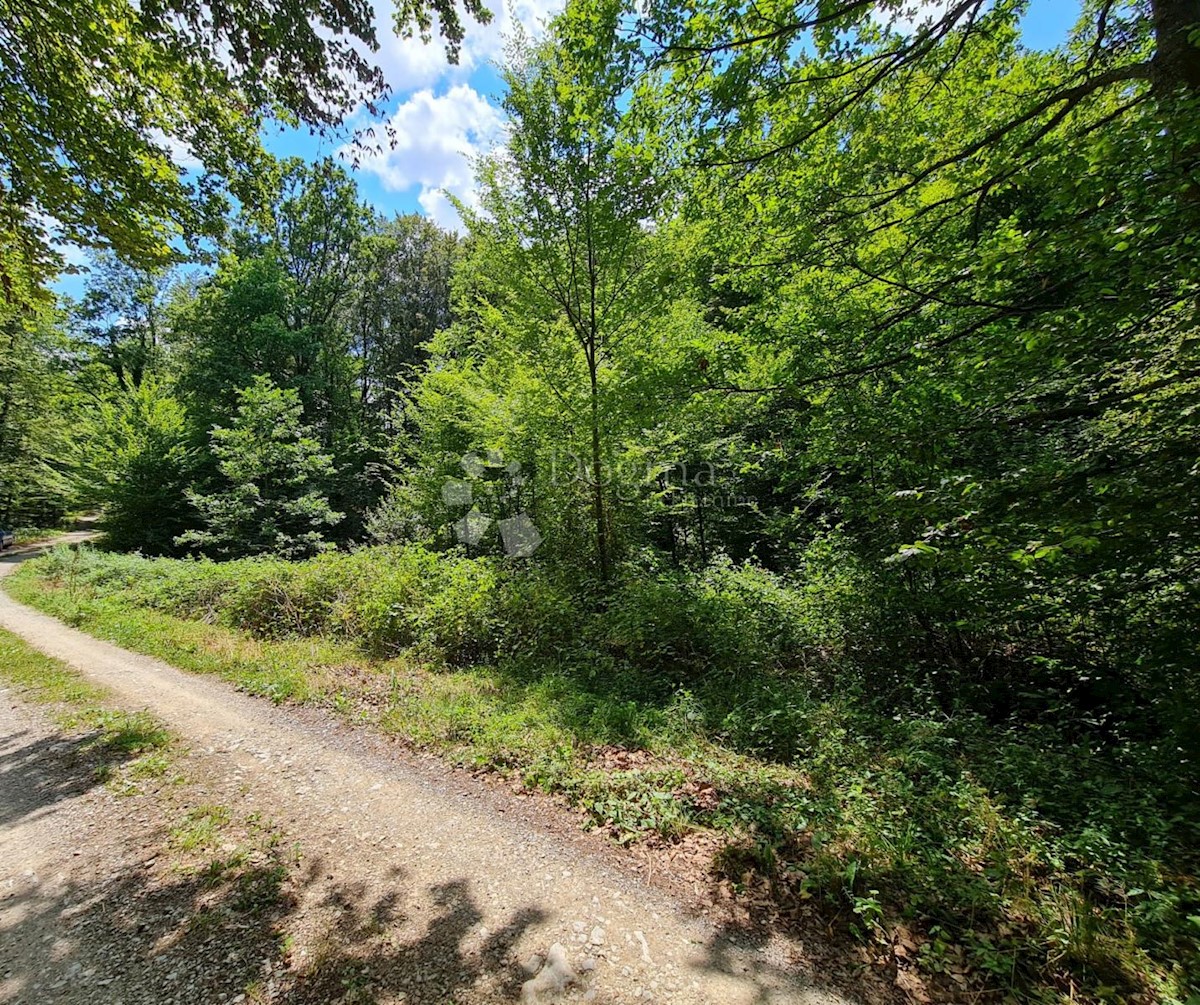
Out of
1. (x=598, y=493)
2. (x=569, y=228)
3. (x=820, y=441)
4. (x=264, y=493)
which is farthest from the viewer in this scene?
(x=264, y=493)

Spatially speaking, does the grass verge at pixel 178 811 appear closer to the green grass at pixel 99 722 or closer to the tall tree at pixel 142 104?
the green grass at pixel 99 722

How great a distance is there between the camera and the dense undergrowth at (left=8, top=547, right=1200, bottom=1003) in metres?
2.53

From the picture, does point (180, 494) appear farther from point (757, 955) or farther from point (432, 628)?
point (757, 955)

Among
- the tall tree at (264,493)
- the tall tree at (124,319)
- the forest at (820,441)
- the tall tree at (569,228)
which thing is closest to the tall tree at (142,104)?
the forest at (820,441)

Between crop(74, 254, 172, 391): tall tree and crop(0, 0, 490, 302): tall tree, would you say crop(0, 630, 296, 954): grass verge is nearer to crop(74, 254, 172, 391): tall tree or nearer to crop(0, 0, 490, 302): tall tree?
A: crop(0, 0, 490, 302): tall tree

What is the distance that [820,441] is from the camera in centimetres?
497

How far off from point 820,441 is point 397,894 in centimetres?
501

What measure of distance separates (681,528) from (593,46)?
31.9 ft

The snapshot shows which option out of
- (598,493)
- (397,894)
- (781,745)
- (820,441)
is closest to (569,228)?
(598,493)

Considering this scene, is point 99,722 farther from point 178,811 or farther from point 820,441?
point 820,441

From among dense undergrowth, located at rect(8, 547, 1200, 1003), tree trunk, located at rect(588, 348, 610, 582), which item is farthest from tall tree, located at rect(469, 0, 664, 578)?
dense undergrowth, located at rect(8, 547, 1200, 1003)

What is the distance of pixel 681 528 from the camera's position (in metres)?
12.2

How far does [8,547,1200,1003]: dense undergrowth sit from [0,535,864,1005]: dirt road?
1.62ft

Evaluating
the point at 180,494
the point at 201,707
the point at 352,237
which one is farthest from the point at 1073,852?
the point at 352,237
